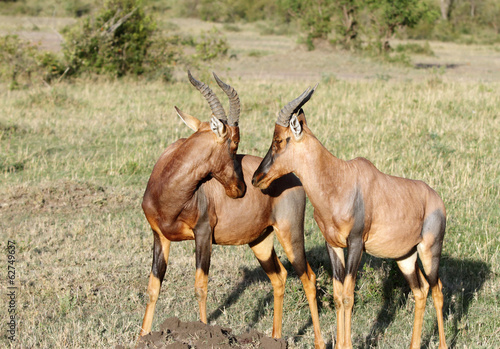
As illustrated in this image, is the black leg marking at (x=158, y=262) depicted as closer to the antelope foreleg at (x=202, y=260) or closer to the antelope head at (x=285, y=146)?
the antelope foreleg at (x=202, y=260)

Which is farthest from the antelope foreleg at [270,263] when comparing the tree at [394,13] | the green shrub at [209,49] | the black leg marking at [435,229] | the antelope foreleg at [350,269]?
the tree at [394,13]

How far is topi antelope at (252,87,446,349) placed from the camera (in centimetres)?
450

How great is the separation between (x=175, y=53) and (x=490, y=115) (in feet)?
32.6

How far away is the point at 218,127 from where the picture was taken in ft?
15.5

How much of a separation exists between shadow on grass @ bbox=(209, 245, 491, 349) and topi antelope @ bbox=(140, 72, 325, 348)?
0.83 m

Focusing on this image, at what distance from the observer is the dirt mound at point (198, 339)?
4.07 metres

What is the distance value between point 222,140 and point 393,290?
2759mm

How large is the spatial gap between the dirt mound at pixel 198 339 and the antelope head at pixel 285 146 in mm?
1154

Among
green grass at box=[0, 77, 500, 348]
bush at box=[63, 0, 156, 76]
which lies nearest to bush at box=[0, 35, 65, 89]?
bush at box=[63, 0, 156, 76]

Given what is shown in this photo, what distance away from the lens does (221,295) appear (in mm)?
6340

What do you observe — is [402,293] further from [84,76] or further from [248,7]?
[248,7]

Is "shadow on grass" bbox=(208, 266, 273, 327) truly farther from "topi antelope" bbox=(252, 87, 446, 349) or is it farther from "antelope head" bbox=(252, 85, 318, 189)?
"antelope head" bbox=(252, 85, 318, 189)

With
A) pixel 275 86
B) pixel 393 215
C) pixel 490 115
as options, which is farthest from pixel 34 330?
pixel 275 86

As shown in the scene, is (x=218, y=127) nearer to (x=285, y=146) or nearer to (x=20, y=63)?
(x=285, y=146)
